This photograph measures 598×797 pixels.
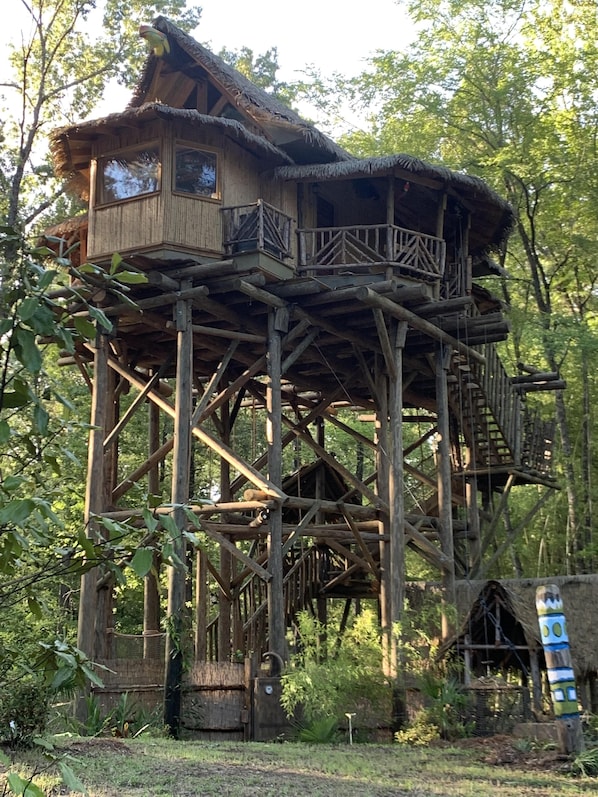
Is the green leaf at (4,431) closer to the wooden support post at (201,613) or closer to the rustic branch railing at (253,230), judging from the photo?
the rustic branch railing at (253,230)

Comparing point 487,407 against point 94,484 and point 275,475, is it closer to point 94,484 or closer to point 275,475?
point 275,475

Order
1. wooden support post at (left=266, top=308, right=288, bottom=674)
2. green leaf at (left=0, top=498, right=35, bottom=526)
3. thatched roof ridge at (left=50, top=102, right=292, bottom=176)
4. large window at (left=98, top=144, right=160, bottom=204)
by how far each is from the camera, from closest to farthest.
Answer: green leaf at (left=0, top=498, right=35, bottom=526), wooden support post at (left=266, top=308, right=288, bottom=674), thatched roof ridge at (left=50, top=102, right=292, bottom=176), large window at (left=98, top=144, right=160, bottom=204)

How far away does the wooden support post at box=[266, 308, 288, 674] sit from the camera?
15.0 meters

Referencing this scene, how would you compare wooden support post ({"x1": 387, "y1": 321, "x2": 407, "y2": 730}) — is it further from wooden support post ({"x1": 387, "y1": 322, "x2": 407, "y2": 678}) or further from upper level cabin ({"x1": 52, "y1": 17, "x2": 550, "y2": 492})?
upper level cabin ({"x1": 52, "y1": 17, "x2": 550, "y2": 492})

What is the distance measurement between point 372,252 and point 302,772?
942 centimetres

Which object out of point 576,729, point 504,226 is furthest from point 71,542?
point 504,226

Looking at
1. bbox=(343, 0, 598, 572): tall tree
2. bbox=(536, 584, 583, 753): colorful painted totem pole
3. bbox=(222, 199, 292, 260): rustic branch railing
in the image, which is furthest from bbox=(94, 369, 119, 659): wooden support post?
bbox=(343, 0, 598, 572): tall tree

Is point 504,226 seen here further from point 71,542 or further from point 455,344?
point 71,542

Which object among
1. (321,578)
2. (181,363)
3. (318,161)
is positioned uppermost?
(318,161)

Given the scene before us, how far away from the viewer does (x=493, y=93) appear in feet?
91.9

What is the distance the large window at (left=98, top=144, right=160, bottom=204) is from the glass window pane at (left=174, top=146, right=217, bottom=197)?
364mm

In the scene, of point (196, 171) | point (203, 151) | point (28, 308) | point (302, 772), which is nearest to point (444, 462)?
point (196, 171)

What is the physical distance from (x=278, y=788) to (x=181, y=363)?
8211mm

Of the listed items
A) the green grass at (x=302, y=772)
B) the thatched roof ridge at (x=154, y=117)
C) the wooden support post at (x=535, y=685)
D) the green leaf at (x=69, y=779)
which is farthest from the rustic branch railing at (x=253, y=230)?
the green leaf at (x=69, y=779)
